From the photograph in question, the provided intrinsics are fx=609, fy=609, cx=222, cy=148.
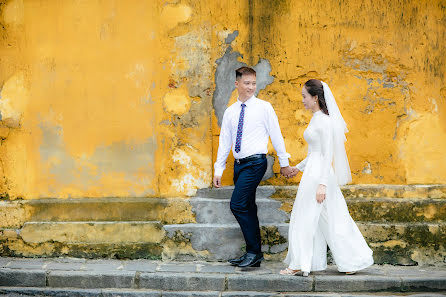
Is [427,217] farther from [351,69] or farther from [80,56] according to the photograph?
[80,56]

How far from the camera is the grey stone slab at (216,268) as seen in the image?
618cm

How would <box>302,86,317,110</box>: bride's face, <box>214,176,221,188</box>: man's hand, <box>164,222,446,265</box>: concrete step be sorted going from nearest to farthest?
<box>302,86,317,110</box>: bride's face < <box>214,176,221,188</box>: man's hand < <box>164,222,446,265</box>: concrete step

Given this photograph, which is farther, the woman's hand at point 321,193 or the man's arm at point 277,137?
the man's arm at point 277,137

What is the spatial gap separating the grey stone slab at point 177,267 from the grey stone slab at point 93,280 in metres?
0.37

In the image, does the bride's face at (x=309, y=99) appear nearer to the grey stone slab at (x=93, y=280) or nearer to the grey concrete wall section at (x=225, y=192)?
the grey concrete wall section at (x=225, y=192)

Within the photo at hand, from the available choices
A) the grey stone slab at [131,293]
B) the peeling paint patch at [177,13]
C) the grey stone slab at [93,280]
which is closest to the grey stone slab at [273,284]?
the grey stone slab at [131,293]

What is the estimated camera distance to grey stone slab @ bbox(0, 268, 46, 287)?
6094 millimetres

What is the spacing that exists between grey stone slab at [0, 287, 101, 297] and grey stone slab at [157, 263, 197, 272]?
0.72 metres

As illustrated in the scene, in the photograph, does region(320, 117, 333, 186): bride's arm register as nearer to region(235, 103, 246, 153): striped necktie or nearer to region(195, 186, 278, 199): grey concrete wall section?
region(235, 103, 246, 153): striped necktie

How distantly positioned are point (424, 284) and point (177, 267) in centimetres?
247

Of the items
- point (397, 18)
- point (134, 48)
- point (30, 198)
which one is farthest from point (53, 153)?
point (397, 18)

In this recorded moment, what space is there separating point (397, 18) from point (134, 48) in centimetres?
294

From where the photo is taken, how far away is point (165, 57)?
6754mm

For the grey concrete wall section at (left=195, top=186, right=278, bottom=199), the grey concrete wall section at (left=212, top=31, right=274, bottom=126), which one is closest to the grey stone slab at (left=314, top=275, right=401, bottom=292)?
the grey concrete wall section at (left=195, top=186, right=278, bottom=199)
